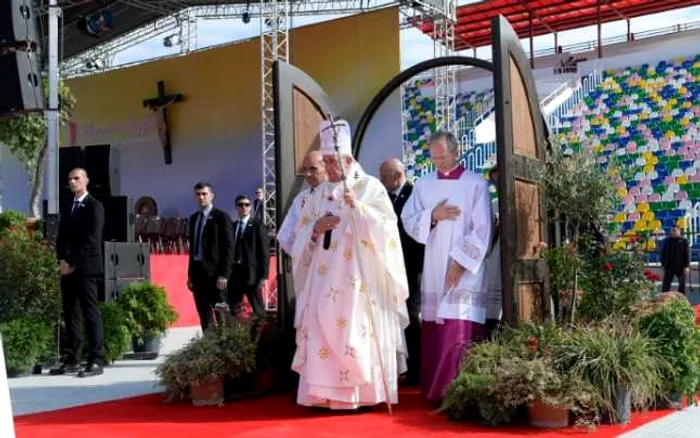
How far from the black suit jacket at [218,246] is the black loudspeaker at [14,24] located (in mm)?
2361

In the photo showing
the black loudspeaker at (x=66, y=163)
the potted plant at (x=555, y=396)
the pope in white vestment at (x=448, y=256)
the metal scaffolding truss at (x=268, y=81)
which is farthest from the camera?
the metal scaffolding truss at (x=268, y=81)

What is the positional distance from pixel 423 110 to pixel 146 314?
2361 cm

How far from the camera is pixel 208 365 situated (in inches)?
244

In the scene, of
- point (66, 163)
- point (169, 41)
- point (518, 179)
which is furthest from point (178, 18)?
point (518, 179)

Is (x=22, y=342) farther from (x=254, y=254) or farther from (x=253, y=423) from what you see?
(x=253, y=423)

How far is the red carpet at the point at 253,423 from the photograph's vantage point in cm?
516

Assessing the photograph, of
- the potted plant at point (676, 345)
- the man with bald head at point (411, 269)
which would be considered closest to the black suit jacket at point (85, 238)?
the man with bald head at point (411, 269)

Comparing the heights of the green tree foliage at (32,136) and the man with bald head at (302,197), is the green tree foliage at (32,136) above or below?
above

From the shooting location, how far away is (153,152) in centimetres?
2561

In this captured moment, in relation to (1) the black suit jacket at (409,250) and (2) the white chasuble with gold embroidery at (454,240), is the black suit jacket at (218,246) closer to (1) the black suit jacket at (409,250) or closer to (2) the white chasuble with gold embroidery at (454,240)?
(1) the black suit jacket at (409,250)

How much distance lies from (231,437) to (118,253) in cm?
581

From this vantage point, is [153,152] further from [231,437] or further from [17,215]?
[231,437]

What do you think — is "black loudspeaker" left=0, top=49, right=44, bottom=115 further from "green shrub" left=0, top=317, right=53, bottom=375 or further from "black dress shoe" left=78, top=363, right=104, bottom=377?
"black dress shoe" left=78, top=363, right=104, bottom=377

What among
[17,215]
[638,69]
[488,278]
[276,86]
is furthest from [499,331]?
[638,69]
